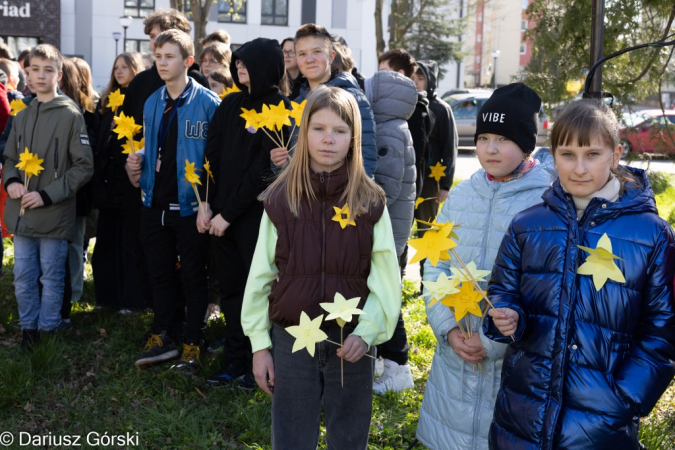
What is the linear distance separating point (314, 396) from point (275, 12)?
3749 cm

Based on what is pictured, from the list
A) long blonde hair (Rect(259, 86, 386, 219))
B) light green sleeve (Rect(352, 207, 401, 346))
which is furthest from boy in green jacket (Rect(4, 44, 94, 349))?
light green sleeve (Rect(352, 207, 401, 346))

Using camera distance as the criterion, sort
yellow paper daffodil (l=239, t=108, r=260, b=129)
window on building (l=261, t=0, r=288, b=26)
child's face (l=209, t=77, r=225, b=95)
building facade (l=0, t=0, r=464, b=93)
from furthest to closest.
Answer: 1. window on building (l=261, t=0, r=288, b=26)
2. building facade (l=0, t=0, r=464, b=93)
3. child's face (l=209, t=77, r=225, b=95)
4. yellow paper daffodil (l=239, t=108, r=260, b=129)

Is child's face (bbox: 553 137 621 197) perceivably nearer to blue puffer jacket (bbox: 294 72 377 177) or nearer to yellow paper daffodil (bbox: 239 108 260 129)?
blue puffer jacket (bbox: 294 72 377 177)

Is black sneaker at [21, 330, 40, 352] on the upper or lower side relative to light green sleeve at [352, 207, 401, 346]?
lower

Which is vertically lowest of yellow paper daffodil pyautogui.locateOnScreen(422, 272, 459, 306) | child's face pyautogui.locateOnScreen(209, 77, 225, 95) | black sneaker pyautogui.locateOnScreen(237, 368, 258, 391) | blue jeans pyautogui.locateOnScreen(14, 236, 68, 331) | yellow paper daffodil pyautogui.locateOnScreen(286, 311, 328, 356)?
black sneaker pyautogui.locateOnScreen(237, 368, 258, 391)

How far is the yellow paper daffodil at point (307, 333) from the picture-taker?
2660mm

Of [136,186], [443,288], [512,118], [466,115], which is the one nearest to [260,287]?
[443,288]

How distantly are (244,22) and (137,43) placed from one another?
5397mm

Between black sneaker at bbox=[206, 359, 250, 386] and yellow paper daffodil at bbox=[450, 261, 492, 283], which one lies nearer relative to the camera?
yellow paper daffodil at bbox=[450, 261, 492, 283]

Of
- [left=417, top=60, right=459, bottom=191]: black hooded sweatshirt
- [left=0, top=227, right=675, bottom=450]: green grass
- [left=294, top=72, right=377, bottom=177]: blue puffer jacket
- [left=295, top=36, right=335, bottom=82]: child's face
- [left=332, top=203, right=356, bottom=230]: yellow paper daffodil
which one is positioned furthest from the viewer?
[left=417, top=60, right=459, bottom=191]: black hooded sweatshirt

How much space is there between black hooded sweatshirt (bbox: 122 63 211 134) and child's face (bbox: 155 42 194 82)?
0.49 meters

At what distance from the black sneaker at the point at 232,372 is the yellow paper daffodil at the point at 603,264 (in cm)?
287

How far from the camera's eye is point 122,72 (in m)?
6.01

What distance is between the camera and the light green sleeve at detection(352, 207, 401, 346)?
2912mm
